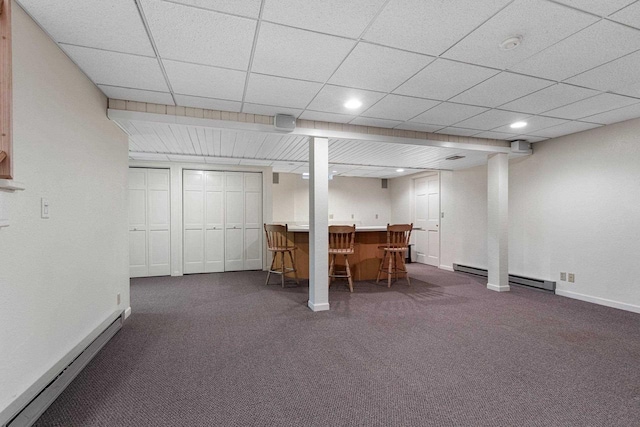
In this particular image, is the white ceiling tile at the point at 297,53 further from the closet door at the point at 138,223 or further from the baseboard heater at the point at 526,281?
the baseboard heater at the point at 526,281

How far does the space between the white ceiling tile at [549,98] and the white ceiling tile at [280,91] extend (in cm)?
208

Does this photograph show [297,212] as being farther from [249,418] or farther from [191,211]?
[249,418]

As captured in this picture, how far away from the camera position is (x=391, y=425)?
162 centimetres

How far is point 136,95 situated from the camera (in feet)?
9.50

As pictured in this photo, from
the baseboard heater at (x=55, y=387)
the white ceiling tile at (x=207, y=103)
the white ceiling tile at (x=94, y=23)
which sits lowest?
the baseboard heater at (x=55, y=387)

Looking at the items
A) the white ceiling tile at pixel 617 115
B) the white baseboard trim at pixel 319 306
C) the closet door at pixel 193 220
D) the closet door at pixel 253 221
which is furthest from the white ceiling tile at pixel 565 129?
the closet door at pixel 193 220

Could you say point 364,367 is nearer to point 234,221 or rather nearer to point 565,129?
point 565,129

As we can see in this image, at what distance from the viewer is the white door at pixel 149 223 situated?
556cm

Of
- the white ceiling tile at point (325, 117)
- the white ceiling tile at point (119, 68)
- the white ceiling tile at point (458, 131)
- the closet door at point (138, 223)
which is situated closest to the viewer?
the white ceiling tile at point (119, 68)

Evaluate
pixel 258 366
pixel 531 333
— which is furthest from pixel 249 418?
pixel 531 333

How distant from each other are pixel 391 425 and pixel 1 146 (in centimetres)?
249

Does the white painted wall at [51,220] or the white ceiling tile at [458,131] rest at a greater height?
the white ceiling tile at [458,131]

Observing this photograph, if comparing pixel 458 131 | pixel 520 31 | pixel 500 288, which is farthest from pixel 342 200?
pixel 520 31

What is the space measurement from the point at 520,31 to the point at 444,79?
70cm
